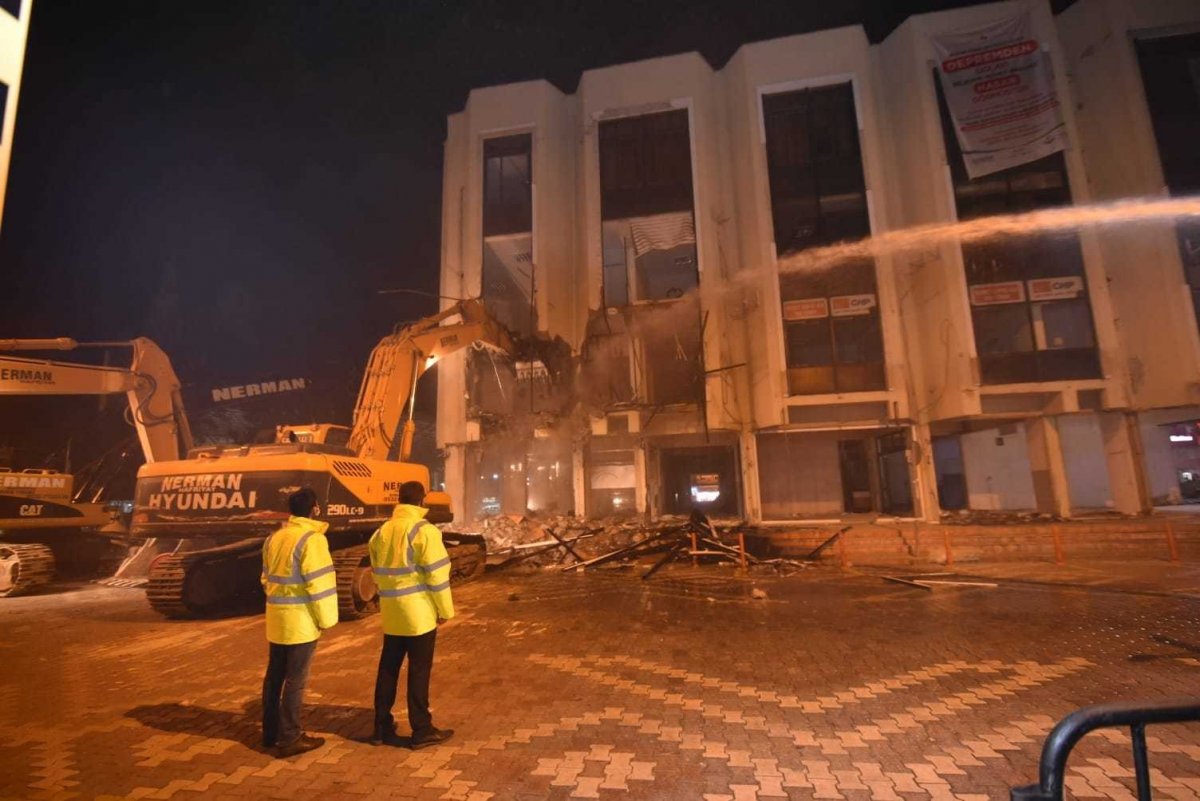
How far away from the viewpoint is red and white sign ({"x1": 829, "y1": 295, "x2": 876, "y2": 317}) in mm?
19984

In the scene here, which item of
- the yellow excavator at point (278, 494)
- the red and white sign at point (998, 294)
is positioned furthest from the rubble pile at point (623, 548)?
the red and white sign at point (998, 294)

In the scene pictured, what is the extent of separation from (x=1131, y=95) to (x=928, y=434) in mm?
13373

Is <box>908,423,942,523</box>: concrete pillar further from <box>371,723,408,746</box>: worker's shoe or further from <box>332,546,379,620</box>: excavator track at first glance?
<box>371,723,408,746</box>: worker's shoe

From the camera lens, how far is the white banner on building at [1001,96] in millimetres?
19203

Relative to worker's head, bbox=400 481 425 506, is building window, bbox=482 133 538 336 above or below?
above

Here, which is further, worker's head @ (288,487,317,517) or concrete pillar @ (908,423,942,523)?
concrete pillar @ (908,423,942,523)

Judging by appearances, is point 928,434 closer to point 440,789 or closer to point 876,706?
point 876,706

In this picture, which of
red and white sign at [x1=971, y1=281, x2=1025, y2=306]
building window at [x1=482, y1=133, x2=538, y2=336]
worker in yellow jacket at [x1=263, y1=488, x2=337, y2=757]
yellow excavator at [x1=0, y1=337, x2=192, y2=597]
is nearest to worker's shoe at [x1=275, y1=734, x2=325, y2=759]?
worker in yellow jacket at [x1=263, y1=488, x2=337, y2=757]

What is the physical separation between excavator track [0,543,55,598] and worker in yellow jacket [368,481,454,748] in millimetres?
12252

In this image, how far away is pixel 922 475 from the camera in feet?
61.8

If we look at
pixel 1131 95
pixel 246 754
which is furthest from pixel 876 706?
pixel 1131 95

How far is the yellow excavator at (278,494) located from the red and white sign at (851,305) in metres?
15.8

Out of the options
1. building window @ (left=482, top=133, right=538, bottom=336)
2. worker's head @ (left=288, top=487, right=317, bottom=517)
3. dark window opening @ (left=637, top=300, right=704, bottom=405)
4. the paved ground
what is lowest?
the paved ground

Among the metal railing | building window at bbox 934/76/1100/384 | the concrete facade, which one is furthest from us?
building window at bbox 934/76/1100/384
